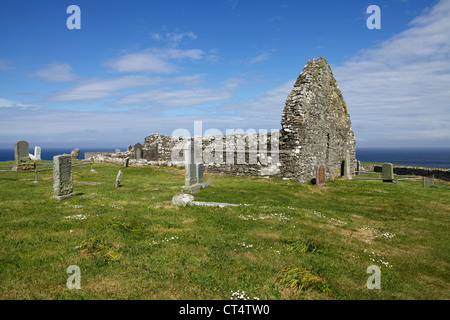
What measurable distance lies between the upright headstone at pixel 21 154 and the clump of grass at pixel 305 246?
23258mm

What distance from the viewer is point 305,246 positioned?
659cm

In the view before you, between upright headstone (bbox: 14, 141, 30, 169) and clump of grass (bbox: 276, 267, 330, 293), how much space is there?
78.1 ft

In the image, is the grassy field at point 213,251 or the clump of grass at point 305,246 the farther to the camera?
the clump of grass at point 305,246

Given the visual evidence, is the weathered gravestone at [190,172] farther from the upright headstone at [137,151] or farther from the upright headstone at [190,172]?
the upright headstone at [137,151]

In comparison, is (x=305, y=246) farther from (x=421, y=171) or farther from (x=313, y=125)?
(x=421, y=171)

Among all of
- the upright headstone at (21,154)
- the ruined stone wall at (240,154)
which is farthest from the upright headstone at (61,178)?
the ruined stone wall at (240,154)

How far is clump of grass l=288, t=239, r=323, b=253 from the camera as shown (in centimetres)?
648

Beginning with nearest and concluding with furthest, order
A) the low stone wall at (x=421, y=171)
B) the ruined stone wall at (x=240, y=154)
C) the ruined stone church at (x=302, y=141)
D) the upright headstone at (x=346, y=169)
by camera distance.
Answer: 1. the ruined stone church at (x=302, y=141)
2. the ruined stone wall at (x=240, y=154)
3. the upright headstone at (x=346, y=169)
4. the low stone wall at (x=421, y=171)

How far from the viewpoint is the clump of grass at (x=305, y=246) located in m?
6.48

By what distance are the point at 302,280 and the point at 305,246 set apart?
72.7 inches

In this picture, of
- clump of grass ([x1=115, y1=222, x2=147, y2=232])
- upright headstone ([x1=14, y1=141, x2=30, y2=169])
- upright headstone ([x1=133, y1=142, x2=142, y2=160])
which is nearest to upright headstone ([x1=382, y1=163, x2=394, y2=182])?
clump of grass ([x1=115, y1=222, x2=147, y2=232])

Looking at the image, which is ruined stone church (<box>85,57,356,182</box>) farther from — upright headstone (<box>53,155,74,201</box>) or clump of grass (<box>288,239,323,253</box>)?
upright headstone (<box>53,155,74,201</box>)
